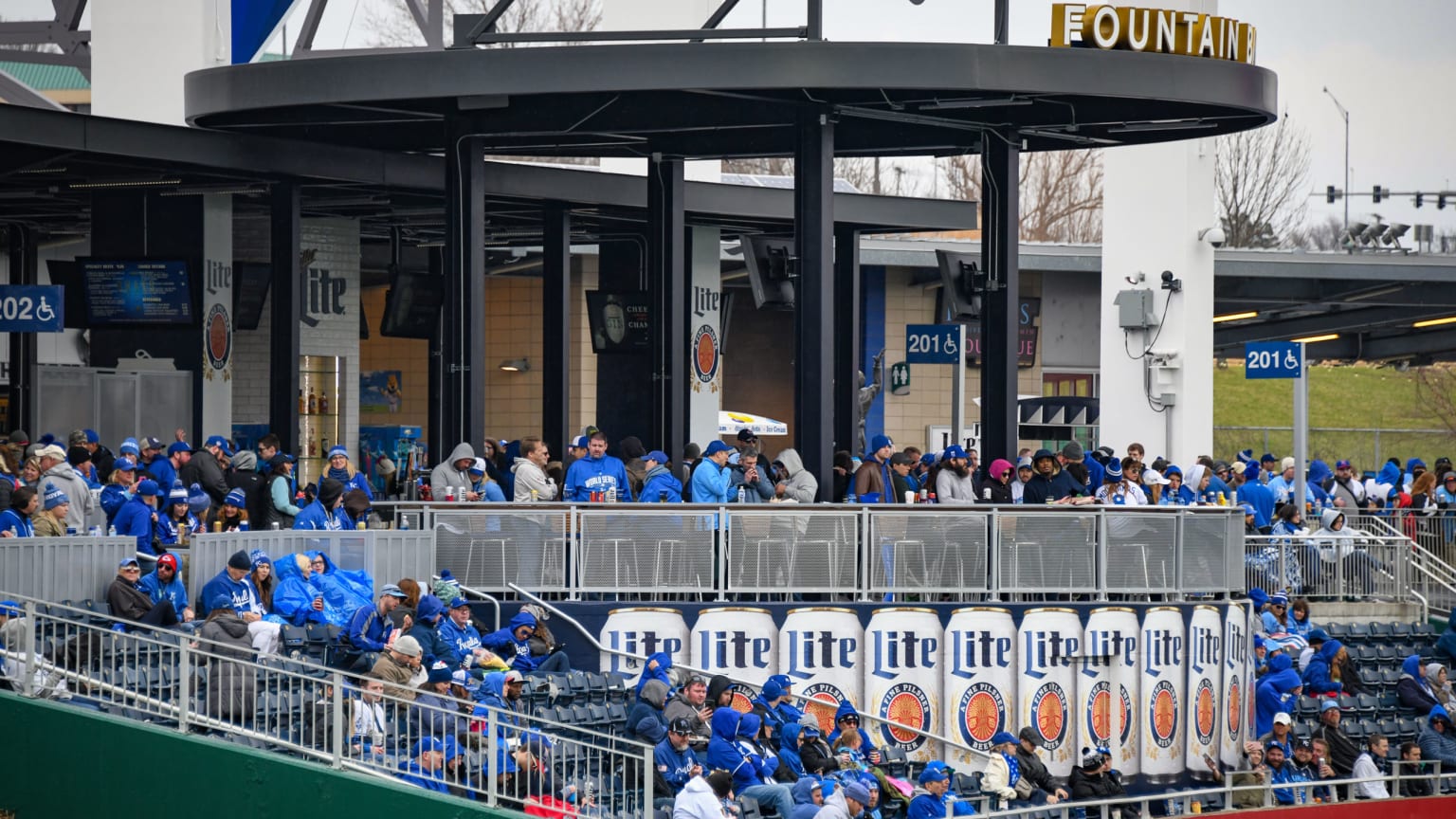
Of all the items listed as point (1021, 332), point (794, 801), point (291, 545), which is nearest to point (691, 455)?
point (291, 545)

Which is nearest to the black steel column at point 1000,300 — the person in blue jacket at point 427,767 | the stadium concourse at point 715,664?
the stadium concourse at point 715,664

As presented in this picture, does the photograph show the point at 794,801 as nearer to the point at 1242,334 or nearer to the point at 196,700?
the point at 196,700

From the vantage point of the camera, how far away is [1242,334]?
5003 cm

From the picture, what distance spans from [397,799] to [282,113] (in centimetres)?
1079

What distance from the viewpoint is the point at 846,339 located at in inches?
1211

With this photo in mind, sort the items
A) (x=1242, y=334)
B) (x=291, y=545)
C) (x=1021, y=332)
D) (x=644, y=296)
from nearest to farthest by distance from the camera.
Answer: (x=291, y=545)
(x=644, y=296)
(x=1021, y=332)
(x=1242, y=334)

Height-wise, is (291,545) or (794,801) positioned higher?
(291,545)

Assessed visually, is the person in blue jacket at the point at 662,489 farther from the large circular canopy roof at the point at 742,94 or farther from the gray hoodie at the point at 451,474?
the large circular canopy roof at the point at 742,94

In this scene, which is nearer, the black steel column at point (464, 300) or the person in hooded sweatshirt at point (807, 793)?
the person in hooded sweatshirt at point (807, 793)

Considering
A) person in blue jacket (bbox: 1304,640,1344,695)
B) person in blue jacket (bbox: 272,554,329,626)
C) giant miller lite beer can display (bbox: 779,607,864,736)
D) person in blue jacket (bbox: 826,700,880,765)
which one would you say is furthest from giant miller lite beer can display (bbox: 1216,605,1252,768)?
person in blue jacket (bbox: 272,554,329,626)

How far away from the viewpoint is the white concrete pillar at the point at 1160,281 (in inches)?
1339

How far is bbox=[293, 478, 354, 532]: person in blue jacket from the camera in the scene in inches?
699

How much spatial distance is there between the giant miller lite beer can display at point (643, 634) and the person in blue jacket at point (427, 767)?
4.78 m

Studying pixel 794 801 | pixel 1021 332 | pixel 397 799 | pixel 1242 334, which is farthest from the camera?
pixel 1242 334
